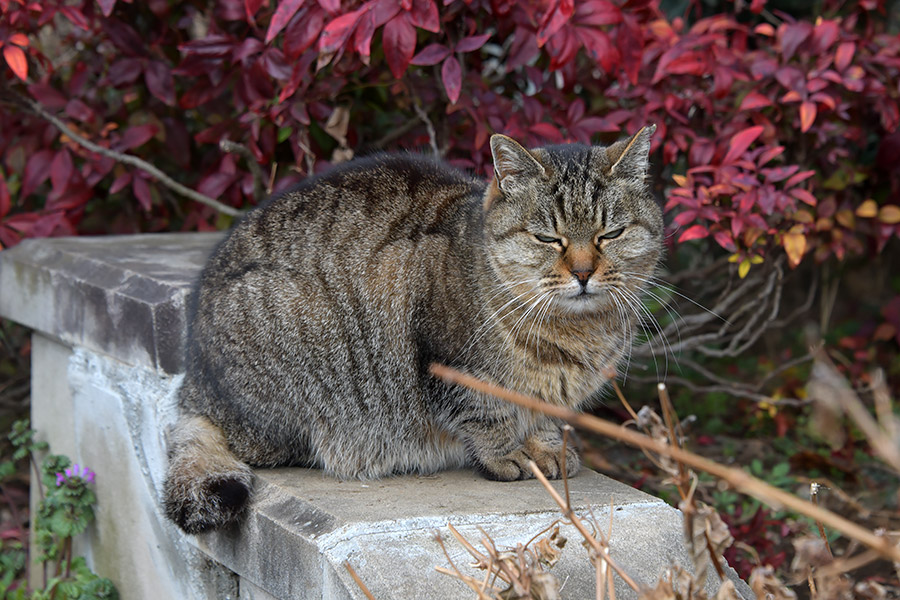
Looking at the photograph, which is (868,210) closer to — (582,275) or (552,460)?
(582,275)

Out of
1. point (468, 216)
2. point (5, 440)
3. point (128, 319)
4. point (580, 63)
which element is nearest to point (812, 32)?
point (580, 63)

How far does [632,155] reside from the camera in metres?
2.55

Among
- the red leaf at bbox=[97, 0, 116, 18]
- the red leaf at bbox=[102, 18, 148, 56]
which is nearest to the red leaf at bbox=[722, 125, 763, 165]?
the red leaf at bbox=[97, 0, 116, 18]

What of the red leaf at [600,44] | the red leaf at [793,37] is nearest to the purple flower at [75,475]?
the red leaf at [600,44]

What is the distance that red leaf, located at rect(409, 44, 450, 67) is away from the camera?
303cm

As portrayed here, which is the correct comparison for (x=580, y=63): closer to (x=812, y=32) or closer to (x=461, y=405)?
(x=812, y=32)

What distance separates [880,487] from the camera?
3.80m

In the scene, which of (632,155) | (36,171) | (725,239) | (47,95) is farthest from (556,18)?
(36,171)

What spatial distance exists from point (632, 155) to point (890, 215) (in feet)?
5.22

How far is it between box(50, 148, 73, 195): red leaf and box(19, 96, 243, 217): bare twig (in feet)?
0.25

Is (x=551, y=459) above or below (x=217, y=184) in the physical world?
below

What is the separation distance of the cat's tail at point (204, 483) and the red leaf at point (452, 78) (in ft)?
4.17

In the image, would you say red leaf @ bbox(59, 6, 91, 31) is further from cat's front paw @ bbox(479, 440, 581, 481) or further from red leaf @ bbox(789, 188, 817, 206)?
red leaf @ bbox(789, 188, 817, 206)

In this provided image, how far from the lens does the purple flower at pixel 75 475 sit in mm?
3059
